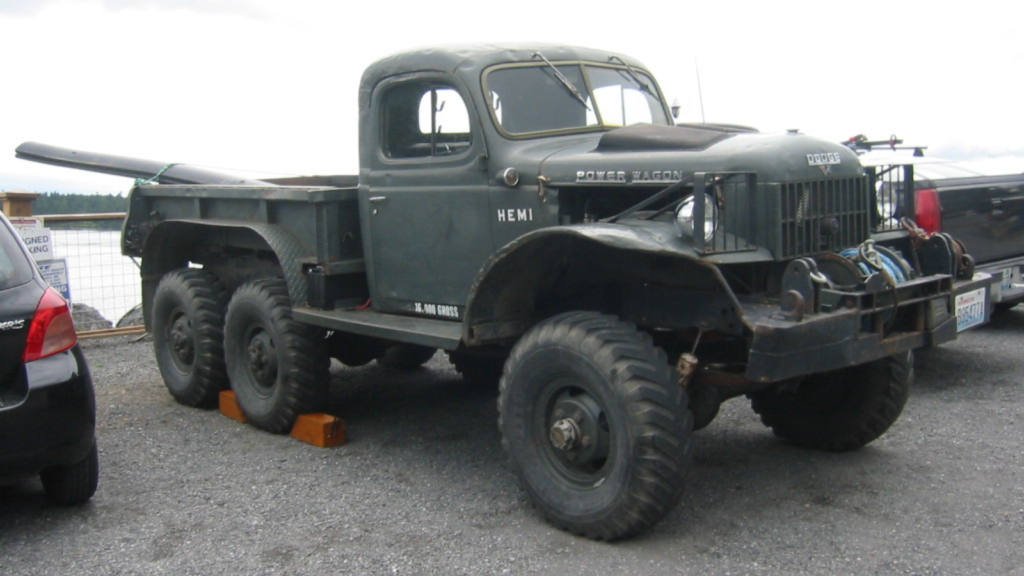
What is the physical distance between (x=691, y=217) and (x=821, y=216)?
1.93ft

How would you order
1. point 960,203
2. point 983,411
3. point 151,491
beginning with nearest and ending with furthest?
point 151,491, point 983,411, point 960,203

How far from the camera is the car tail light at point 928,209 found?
709cm

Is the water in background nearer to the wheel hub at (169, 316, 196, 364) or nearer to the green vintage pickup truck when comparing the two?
the wheel hub at (169, 316, 196, 364)

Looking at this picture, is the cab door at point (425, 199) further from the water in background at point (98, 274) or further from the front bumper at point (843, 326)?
the water in background at point (98, 274)

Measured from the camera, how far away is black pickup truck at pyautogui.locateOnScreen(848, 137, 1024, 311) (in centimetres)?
712

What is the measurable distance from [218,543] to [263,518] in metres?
0.34

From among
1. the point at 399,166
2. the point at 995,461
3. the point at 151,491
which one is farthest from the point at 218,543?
the point at 995,461

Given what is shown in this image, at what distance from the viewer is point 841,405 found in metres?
5.22

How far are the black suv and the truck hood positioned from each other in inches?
89.7

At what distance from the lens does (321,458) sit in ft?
18.6

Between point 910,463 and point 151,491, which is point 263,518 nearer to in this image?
point 151,491

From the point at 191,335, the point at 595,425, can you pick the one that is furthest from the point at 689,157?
A: the point at 191,335

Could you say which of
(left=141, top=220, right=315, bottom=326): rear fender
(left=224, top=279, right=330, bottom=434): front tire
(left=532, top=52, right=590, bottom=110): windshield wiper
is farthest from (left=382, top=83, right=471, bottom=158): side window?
(left=224, top=279, right=330, bottom=434): front tire

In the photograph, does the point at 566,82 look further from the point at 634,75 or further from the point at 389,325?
the point at 389,325
